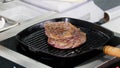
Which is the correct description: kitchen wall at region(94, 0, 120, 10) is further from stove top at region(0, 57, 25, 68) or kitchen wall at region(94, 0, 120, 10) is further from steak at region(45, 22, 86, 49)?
stove top at region(0, 57, 25, 68)

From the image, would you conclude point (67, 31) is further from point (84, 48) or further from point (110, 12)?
point (110, 12)

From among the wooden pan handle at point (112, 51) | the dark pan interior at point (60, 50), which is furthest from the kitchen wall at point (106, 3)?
the wooden pan handle at point (112, 51)

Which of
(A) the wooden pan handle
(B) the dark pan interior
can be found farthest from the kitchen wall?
(A) the wooden pan handle

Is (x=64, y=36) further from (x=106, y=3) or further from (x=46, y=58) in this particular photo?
(x=106, y=3)

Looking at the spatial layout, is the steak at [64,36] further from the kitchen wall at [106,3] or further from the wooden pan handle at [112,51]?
the kitchen wall at [106,3]

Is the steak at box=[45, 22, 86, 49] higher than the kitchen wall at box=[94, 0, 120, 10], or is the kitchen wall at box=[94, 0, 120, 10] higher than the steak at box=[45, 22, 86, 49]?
the steak at box=[45, 22, 86, 49]
